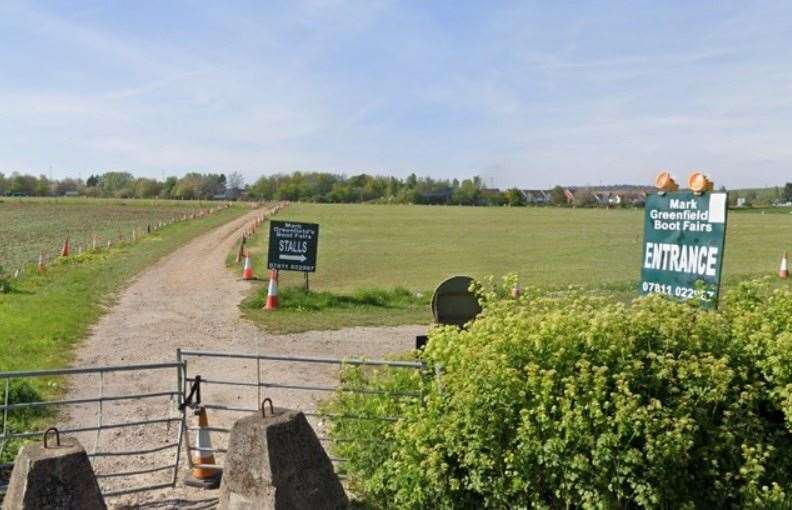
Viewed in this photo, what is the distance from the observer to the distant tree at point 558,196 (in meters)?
154

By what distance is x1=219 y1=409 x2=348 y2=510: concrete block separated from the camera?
14.7 feet

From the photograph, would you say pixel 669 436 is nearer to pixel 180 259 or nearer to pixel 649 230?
pixel 649 230

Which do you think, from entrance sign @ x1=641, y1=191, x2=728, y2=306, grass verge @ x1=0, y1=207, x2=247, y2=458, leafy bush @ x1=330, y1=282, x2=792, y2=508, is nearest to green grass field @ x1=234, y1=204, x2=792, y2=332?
grass verge @ x1=0, y1=207, x2=247, y2=458

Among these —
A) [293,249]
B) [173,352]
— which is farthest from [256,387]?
[293,249]

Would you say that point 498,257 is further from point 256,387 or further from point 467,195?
point 467,195

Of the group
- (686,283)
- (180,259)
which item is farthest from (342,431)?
(180,259)

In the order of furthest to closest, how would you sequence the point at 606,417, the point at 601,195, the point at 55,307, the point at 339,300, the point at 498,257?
the point at 601,195, the point at 498,257, the point at 339,300, the point at 55,307, the point at 606,417

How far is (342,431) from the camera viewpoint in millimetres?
6484

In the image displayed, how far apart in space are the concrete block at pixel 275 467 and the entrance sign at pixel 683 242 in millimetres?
4069

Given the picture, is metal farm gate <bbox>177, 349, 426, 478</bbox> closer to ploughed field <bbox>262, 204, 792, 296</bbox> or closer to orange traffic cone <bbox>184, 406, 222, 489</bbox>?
orange traffic cone <bbox>184, 406, 222, 489</bbox>

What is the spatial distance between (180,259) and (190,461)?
21664mm

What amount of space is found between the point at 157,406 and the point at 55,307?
25.2 feet

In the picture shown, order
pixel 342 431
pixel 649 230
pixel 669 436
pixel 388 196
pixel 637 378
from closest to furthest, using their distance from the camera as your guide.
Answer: pixel 669 436
pixel 637 378
pixel 342 431
pixel 649 230
pixel 388 196

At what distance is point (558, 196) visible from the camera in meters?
159
